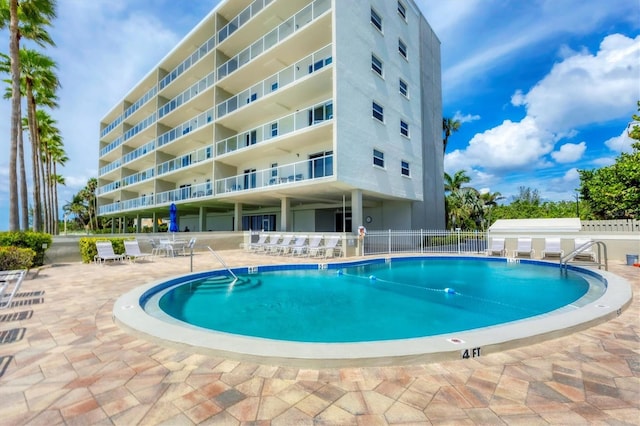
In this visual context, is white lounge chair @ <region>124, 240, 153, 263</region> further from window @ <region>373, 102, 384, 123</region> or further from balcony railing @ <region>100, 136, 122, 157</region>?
balcony railing @ <region>100, 136, 122, 157</region>

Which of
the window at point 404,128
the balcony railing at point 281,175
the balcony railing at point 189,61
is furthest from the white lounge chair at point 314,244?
the balcony railing at point 189,61

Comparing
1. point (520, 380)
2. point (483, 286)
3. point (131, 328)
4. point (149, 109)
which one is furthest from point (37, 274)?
point (149, 109)

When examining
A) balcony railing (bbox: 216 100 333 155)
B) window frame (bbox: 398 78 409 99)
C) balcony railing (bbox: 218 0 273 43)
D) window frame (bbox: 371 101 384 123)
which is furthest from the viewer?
window frame (bbox: 398 78 409 99)

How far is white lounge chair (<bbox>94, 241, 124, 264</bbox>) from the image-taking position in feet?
38.0

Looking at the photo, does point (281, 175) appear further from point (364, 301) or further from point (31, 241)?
point (31, 241)

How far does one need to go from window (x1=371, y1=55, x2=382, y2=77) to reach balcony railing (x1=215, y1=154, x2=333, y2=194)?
6.67 m

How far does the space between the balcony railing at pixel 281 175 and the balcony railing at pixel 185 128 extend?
267 inches

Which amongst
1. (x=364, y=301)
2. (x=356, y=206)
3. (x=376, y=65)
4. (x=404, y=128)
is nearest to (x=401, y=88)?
(x=404, y=128)

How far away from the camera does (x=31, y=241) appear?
10930mm

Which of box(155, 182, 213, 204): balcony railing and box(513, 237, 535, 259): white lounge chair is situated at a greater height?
box(155, 182, 213, 204): balcony railing

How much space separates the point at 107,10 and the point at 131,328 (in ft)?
53.5

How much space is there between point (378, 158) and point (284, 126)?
19.7ft

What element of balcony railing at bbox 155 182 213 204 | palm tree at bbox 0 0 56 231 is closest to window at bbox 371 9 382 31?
balcony railing at bbox 155 182 213 204

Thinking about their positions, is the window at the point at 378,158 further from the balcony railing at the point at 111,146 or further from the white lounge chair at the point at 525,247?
the balcony railing at the point at 111,146
